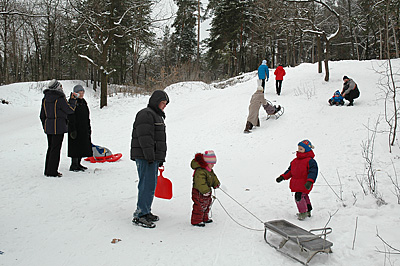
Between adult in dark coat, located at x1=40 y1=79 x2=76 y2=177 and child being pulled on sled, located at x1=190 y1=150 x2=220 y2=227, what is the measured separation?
336 centimetres

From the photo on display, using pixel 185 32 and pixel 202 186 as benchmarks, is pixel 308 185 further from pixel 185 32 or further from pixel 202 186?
pixel 185 32

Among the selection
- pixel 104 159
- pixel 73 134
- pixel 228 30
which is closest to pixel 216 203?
pixel 73 134

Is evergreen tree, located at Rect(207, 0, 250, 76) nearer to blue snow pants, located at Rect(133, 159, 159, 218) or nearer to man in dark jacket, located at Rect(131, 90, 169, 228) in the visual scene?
man in dark jacket, located at Rect(131, 90, 169, 228)

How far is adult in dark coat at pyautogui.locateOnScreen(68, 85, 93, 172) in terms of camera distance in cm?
640

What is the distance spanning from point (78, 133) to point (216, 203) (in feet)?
12.0

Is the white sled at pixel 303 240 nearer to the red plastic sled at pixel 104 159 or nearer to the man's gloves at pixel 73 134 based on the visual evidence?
the man's gloves at pixel 73 134

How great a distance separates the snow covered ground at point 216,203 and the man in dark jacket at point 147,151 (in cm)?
26

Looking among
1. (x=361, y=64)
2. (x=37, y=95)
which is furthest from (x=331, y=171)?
(x=37, y=95)

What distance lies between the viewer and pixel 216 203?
17.3 ft

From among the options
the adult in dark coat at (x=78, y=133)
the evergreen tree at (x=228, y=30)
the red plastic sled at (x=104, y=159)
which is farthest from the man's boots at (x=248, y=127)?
the evergreen tree at (x=228, y=30)

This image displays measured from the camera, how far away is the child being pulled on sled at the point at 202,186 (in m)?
4.09

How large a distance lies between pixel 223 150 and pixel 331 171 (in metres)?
3.72

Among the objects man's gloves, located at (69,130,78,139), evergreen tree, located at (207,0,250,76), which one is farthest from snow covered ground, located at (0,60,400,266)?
evergreen tree, located at (207,0,250,76)

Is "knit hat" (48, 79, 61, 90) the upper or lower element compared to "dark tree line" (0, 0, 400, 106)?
lower
